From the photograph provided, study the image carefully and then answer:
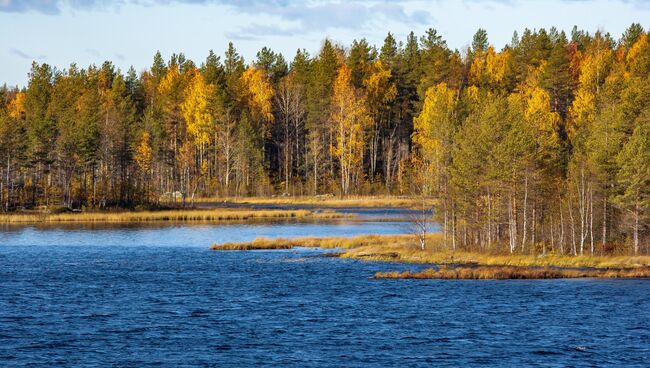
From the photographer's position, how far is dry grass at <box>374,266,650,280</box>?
61188 millimetres

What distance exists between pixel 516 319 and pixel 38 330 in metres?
24.4

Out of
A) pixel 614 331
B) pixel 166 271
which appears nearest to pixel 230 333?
pixel 614 331

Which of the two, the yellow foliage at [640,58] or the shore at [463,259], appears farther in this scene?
the yellow foliage at [640,58]

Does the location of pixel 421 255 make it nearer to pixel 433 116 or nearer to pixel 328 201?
pixel 433 116

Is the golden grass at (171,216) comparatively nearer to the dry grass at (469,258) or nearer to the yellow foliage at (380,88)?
the yellow foliage at (380,88)

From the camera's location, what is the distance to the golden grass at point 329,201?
13500 cm

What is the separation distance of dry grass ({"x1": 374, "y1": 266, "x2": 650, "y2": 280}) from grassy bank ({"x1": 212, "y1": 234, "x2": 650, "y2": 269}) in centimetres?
265

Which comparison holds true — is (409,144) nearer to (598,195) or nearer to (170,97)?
(170,97)

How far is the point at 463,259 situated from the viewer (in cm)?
7019

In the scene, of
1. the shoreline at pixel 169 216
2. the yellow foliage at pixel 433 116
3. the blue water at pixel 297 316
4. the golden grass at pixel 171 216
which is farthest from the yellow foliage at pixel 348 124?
the blue water at pixel 297 316

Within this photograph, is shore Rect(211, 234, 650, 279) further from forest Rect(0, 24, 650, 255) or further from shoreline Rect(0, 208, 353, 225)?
shoreline Rect(0, 208, 353, 225)

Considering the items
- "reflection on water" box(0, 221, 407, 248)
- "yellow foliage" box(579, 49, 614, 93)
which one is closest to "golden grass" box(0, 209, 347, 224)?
"reflection on water" box(0, 221, 407, 248)

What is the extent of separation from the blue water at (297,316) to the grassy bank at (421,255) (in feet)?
10.1

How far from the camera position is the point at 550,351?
40.5m
